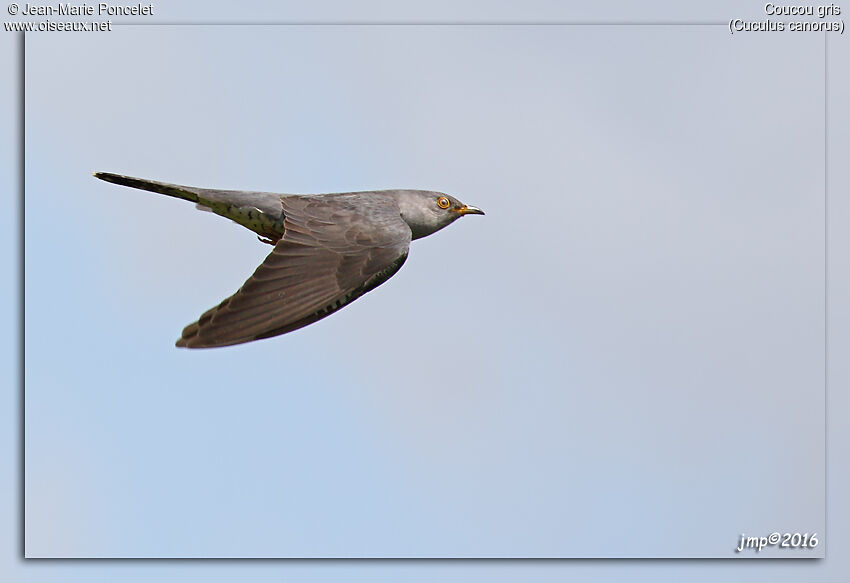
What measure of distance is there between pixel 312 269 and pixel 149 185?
207 cm

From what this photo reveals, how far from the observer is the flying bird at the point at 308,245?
855 cm

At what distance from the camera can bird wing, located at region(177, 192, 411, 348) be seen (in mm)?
8492

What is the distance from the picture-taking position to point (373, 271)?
927 cm

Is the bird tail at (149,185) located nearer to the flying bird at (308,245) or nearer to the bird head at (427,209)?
the flying bird at (308,245)

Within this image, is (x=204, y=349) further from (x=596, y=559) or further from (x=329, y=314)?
(x=596, y=559)

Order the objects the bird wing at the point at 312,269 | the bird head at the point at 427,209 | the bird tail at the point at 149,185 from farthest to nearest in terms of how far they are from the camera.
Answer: the bird head at the point at 427,209 < the bird tail at the point at 149,185 < the bird wing at the point at 312,269

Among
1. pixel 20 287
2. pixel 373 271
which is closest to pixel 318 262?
pixel 373 271

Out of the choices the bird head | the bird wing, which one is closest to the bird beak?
the bird head

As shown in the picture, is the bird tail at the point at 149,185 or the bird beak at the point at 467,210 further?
the bird beak at the point at 467,210

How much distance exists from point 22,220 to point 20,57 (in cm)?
164

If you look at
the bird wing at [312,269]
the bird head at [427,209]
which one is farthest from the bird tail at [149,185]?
the bird head at [427,209]

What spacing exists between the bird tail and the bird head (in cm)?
196

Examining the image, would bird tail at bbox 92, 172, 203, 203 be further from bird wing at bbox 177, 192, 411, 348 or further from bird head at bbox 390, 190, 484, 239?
bird head at bbox 390, 190, 484, 239

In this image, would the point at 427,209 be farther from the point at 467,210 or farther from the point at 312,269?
the point at 312,269
